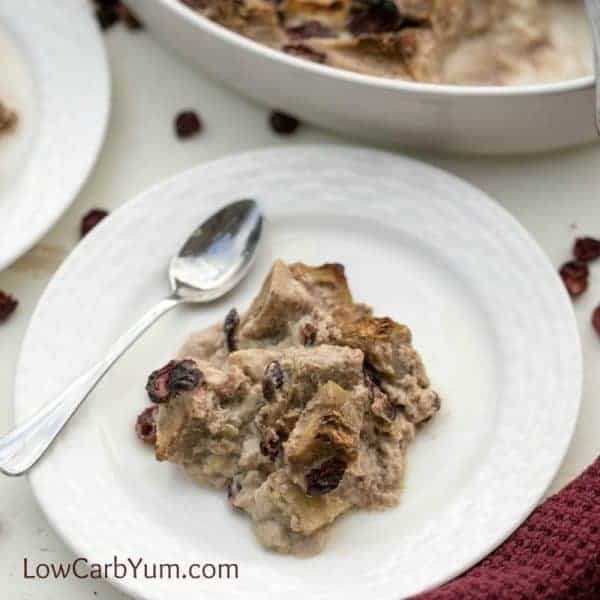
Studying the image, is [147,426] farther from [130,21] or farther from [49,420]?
[130,21]

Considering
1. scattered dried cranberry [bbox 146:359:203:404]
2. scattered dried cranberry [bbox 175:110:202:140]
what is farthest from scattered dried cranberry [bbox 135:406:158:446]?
scattered dried cranberry [bbox 175:110:202:140]

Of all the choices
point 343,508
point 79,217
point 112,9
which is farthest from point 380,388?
point 112,9

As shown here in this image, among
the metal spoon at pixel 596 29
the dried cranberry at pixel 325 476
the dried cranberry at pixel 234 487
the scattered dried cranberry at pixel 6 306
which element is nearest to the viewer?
the dried cranberry at pixel 325 476

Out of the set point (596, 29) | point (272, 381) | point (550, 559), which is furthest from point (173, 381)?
point (596, 29)

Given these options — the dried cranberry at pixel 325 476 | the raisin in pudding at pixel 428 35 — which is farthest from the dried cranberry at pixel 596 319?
the dried cranberry at pixel 325 476

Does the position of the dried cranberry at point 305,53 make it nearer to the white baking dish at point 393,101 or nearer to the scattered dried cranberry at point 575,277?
the white baking dish at point 393,101
